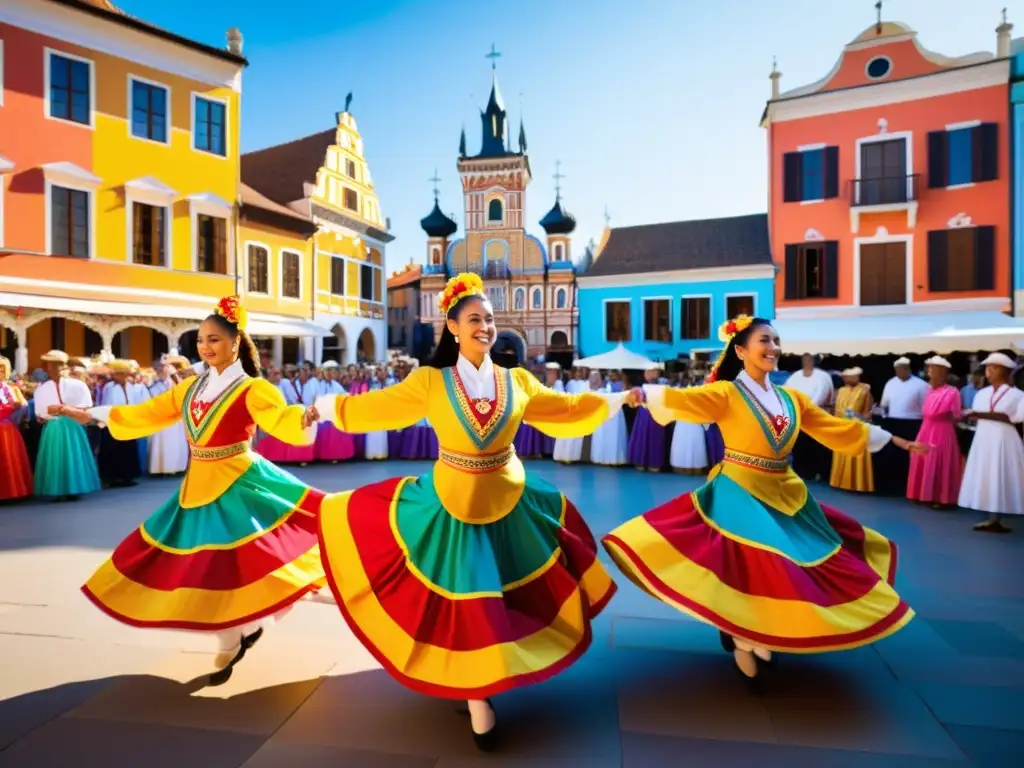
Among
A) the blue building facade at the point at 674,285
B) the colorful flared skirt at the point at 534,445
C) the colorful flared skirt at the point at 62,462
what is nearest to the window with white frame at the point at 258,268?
the colorful flared skirt at the point at 534,445

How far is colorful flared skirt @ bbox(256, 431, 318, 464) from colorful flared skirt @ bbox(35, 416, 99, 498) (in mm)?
3381

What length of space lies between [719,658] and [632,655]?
18.6 inches

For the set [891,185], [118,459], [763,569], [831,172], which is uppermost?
[831,172]

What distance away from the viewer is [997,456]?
702 centimetres

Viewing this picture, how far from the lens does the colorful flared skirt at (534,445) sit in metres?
13.0

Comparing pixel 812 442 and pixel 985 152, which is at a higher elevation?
pixel 985 152

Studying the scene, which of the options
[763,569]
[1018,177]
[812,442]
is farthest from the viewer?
[1018,177]

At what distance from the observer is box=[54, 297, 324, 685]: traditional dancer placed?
335cm

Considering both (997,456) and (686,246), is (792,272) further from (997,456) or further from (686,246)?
(997,456)

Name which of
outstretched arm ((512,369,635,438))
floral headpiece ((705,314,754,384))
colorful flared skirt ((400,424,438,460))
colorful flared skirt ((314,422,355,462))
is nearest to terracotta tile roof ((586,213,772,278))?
colorful flared skirt ((400,424,438,460))

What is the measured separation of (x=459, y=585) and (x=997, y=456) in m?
6.59

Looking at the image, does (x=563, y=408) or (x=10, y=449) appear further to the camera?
(x=10, y=449)

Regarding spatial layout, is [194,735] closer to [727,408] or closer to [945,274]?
[727,408]

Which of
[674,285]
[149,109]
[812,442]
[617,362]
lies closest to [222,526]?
[812,442]
